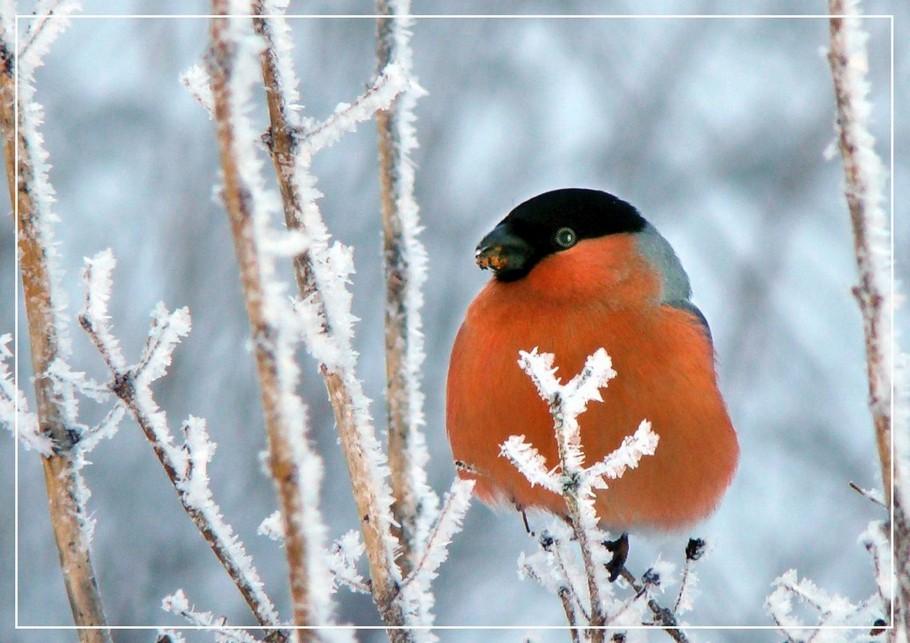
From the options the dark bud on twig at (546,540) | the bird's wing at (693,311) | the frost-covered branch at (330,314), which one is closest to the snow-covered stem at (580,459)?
the frost-covered branch at (330,314)

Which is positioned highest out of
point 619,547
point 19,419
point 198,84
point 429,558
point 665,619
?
point 198,84

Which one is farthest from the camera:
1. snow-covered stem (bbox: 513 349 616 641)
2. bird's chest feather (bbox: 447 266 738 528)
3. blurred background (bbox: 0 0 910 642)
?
blurred background (bbox: 0 0 910 642)

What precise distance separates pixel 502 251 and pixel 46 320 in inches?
31.8

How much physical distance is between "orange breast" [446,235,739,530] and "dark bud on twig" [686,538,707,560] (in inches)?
13.4

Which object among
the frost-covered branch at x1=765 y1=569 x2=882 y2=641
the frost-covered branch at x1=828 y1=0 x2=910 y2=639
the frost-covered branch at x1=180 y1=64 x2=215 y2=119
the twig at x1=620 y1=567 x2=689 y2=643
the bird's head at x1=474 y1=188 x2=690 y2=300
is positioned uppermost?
the frost-covered branch at x1=180 y1=64 x2=215 y2=119

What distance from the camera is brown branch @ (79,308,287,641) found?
1.02 metres

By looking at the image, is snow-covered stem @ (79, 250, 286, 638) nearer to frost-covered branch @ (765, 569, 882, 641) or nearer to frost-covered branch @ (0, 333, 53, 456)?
frost-covered branch @ (0, 333, 53, 456)

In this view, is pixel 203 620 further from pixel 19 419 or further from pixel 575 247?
pixel 575 247

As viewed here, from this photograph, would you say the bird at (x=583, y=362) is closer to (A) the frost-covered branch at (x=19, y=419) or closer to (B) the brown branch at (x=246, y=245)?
(A) the frost-covered branch at (x=19, y=419)

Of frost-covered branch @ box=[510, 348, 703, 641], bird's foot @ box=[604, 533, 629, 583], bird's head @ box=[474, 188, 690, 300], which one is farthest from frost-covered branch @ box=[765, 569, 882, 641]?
bird's head @ box=[474, 188, 690, 300]

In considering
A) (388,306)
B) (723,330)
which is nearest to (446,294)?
(723,330)

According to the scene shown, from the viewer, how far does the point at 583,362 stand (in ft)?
5.75

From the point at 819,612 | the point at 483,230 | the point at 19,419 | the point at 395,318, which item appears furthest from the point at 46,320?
the point at 483,230

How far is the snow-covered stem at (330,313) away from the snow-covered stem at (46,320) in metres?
0.24
